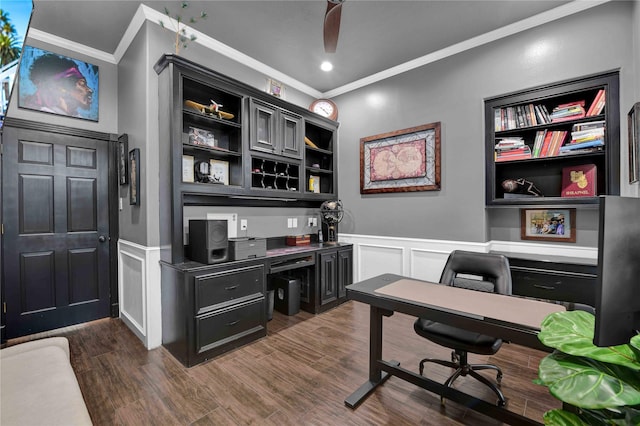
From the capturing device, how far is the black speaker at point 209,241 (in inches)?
97.7

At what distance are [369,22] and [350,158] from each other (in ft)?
5.93

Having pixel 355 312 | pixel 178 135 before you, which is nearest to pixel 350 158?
pixel 355 312

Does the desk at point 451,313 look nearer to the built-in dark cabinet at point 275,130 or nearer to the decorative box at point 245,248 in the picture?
the decorative box at point 245,248

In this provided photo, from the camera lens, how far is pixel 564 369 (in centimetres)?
68

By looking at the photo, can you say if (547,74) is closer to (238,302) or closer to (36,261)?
(238,302)

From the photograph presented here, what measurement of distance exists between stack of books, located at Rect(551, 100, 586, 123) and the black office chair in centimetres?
169

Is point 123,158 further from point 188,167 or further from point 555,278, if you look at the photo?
point 555,278

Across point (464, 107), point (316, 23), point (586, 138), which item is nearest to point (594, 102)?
point (586, 138)

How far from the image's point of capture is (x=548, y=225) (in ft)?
9.55

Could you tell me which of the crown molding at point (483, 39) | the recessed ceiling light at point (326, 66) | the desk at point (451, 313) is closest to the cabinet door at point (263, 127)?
the recessed ceiling light at point (326, 66)

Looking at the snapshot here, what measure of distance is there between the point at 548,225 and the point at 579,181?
51 cm

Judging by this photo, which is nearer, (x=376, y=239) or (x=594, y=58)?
(x=594, y=58)

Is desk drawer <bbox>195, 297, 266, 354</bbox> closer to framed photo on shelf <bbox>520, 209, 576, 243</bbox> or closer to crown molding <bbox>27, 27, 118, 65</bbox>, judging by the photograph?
framed photo on shelf <bbox>520, 209, 576, 243</bbox>

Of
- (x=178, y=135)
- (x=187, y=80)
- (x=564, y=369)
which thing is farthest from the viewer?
(x=187, y=80)
